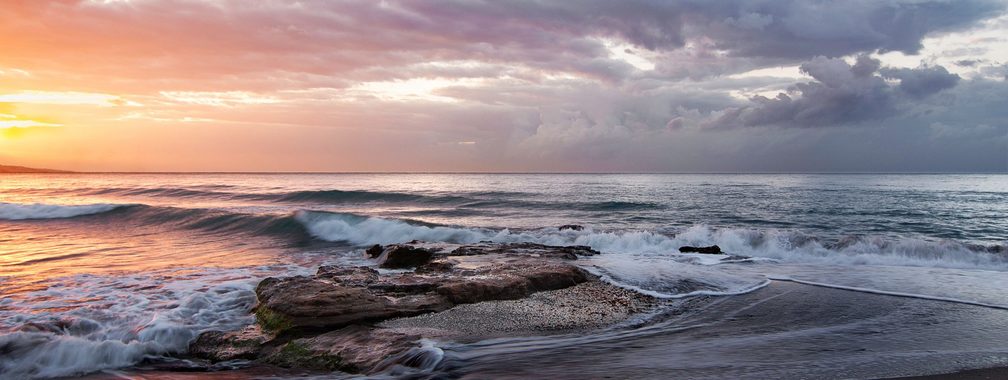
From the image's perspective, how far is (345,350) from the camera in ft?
17.4

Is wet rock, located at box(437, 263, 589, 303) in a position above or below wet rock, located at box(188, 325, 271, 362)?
above

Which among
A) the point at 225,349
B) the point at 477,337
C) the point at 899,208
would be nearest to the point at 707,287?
the point at 477,337

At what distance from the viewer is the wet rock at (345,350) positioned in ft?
16.5

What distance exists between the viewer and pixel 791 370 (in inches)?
185

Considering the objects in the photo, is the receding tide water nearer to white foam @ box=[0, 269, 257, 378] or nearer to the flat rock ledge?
white foam @ box=[0, 269, 257, 378]

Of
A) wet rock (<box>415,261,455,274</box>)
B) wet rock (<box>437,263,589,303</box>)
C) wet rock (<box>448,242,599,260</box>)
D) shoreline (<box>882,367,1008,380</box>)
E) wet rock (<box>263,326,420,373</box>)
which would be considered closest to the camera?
shoreline (<box>882,367,1008,380</box>)

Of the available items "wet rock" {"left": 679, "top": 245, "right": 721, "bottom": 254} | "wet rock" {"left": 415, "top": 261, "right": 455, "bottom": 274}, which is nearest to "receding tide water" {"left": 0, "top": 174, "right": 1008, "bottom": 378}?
"wet rock" {"left": 679, "top": 245, "right": 721, "bottom": 254}

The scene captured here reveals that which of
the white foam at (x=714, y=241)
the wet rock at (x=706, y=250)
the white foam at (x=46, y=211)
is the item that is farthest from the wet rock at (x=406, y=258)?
the white foam at (x=46, y=211)

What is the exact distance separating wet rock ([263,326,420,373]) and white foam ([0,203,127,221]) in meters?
28.5

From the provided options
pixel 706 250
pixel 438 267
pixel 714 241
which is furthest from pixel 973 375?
pixel 714 241

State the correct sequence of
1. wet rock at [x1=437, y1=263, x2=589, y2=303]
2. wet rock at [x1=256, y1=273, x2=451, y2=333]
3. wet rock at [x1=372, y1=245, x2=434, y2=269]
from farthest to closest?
1. wet rock at [x1=372, y1=245, x2=434, y2=269]
2. wet rock at [x1=437, y1=263, x2=589, y2=303]
3. wet rock at [x1=256, y1=273, x2=451, y2=333]

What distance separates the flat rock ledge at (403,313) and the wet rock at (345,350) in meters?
0.01

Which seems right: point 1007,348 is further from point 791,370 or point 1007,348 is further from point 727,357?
point 727,357

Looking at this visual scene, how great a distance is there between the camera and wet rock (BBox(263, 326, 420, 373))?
5.03 m
